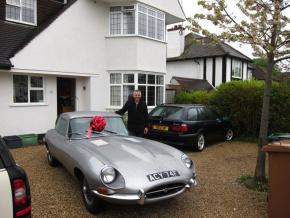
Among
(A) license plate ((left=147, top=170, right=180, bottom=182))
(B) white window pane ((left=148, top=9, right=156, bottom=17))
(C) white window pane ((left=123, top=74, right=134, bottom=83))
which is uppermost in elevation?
(B) white window pane ((left=148, top=9, right=156, bottom=17))

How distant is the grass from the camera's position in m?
5.72

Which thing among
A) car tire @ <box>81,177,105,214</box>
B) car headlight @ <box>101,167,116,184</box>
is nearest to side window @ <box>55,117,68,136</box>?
car tire @ <box>81,177,105,214</box>

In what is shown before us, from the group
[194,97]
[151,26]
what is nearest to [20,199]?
[151,26]

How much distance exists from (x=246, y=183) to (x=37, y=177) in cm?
429

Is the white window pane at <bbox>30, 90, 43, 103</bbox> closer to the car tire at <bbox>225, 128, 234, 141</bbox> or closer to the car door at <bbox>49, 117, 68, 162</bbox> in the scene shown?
the car door at <bbox>49, 117, 68, 162</bbox>

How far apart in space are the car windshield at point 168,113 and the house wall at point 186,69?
15.6 m

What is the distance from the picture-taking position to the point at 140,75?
45.5ft

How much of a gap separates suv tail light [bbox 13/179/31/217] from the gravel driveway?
196 centimetres

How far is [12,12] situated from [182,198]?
10.4m

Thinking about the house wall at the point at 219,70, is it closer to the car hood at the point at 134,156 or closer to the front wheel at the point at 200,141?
the front wheel at the point at 200,141

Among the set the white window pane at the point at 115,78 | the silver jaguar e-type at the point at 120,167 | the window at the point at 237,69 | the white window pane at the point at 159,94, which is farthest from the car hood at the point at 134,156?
the window at the point at 237,69

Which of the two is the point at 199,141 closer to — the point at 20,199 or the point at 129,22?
the point at 129,22

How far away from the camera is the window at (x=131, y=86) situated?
45.1 feet

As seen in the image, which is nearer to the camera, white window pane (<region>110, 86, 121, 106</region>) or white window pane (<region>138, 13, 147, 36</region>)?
white window pane (<region>138, 13, 147, 36</region>)
